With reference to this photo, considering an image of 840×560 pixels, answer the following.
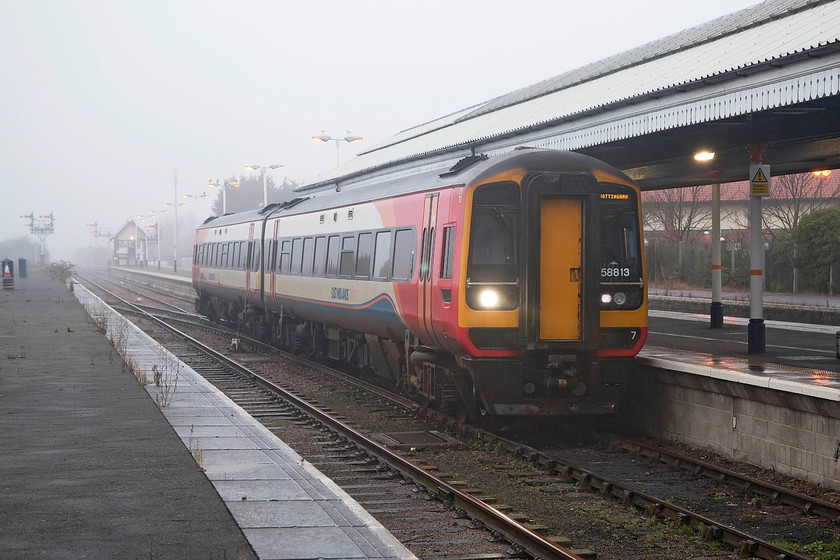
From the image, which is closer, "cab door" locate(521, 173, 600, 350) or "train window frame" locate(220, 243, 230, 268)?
"cab door" locate(521, 173, 600, 350)

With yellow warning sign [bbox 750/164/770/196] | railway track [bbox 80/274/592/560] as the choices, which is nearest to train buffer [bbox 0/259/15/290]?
railway track [bbox 80/274/592/560]

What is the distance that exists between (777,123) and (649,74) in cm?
305

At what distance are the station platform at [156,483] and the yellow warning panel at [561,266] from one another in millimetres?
3515

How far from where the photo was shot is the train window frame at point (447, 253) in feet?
38.8

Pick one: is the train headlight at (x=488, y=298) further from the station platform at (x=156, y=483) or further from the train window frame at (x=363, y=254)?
the train window frame at (x=363, y=254)

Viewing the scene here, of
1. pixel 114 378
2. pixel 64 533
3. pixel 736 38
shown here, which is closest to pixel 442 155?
pixel 736 38

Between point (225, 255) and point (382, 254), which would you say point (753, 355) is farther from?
point (225, 255)

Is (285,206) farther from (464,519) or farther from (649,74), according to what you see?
(464,519)

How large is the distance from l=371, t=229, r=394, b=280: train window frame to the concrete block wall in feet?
13.1

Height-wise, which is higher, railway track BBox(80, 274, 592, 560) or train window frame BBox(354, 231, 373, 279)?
train window frame BBox(354, 231, 373, 279)

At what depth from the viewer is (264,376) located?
741 inches

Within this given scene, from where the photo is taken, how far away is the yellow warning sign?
47.4 ft

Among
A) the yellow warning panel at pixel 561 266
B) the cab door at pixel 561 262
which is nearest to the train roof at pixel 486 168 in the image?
the cab door at pixel 561 262

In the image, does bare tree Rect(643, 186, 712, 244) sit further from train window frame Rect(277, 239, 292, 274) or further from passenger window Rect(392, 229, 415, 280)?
passenger window Rect(392, 229, 415, 280)
